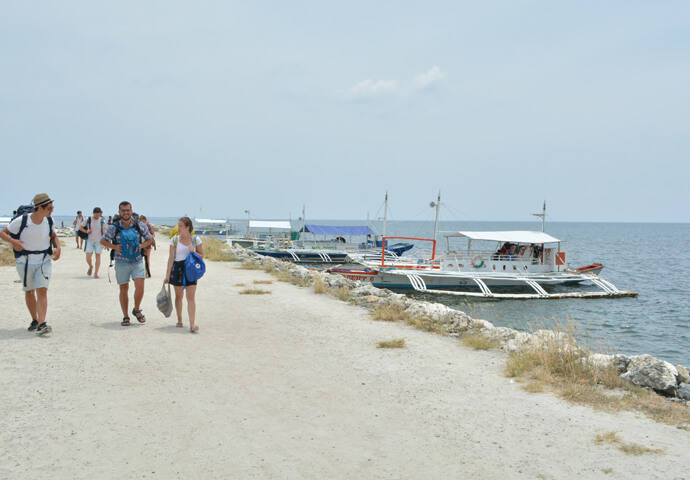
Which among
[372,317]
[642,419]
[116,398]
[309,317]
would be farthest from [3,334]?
[642,419]

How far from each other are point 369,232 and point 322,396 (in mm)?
44486

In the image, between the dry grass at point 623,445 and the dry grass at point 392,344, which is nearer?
the dry grass at point 623,445

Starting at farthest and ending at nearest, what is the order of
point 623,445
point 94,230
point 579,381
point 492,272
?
point 492,272
point 94,230
point 579,381
point 623,445

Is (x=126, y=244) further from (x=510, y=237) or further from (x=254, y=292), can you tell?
(x=510, y=237)

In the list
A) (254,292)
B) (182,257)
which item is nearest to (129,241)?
(182,257)

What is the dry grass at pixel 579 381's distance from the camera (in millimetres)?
5211

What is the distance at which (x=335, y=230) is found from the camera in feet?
159

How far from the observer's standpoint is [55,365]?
600 cm

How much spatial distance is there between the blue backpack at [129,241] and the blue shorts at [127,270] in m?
0.16

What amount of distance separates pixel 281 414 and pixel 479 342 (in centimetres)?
412

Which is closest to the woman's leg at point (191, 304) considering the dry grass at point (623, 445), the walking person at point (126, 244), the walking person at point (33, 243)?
the walking person at point (126, 244)

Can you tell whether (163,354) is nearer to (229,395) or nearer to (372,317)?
(229,395)

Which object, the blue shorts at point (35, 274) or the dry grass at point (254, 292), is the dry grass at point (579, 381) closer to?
the blue shorts at point (35, 274)

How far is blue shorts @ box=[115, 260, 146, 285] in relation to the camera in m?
7.82
